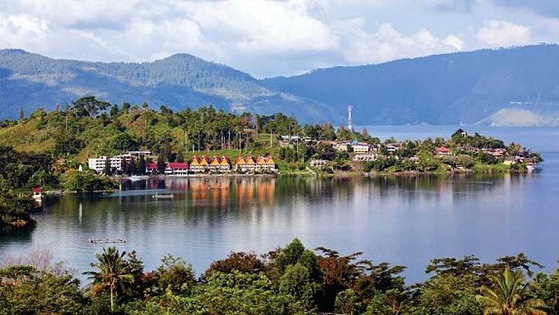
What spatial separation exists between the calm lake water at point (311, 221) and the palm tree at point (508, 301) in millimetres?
9156

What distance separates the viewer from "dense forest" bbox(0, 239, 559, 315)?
45.9ft

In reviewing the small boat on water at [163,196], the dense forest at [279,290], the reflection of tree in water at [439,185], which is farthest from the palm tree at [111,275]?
the reflection of tree in water at [439,185]

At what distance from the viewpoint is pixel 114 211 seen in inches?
1469

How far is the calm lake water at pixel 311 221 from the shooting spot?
Answer: 27.2 metres

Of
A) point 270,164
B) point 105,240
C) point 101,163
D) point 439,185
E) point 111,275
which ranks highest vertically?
point 101,163

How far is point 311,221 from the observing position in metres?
33.8

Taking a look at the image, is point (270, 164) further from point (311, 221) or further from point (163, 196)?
point (311, 221)

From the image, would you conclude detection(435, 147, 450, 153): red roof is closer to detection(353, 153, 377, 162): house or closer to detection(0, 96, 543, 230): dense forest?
detection(0, 96, 543, 230): dense forest

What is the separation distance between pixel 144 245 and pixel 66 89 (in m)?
157

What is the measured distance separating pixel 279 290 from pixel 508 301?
17.3 ft

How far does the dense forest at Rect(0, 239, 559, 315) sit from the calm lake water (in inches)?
189

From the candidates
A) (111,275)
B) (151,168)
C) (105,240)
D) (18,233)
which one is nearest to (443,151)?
(151,168)

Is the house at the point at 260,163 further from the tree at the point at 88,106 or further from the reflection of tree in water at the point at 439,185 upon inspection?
the tree at the point at 88,106

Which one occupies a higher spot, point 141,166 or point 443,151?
point 443,151
